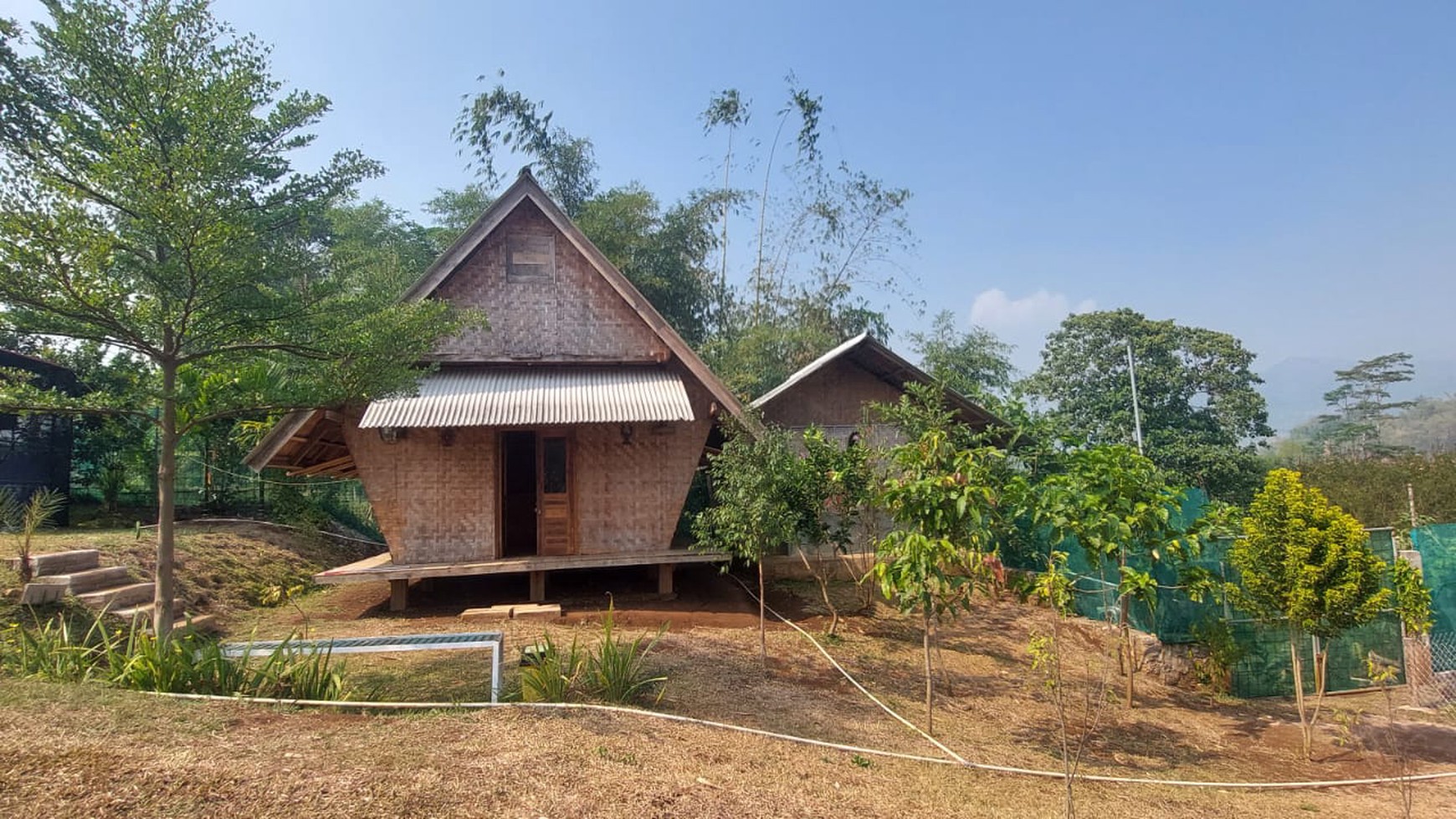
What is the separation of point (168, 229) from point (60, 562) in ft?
17.6

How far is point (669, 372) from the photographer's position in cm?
1081

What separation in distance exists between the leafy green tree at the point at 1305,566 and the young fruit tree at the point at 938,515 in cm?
288

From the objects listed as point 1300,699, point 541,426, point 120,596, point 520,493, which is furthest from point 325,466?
point 1300,699

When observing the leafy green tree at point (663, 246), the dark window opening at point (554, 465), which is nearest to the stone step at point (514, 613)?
the dark window opening at point (554, 465)

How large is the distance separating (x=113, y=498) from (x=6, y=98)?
11892 mm

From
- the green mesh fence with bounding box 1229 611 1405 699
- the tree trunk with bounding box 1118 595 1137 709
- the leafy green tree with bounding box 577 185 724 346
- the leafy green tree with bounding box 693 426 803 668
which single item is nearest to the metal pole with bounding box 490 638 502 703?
the leafy green tree with bounding box 693 426 803 668

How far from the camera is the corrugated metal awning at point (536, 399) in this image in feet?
29.7

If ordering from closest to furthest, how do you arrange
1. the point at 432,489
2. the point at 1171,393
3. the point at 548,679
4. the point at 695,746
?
the point at 695,746, the point at 548,679, the point at 432,489, the point at 1171,393

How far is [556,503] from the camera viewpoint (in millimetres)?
10375

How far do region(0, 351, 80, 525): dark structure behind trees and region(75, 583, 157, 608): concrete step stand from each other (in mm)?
5966

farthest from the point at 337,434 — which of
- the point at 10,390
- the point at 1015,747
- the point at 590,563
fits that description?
the point at 1015,747

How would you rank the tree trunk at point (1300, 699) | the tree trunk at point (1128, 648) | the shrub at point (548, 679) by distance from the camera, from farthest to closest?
the tree trunk at point (1128, 648), the tree trunk at point (1300, 699), the shrub at point (548, 679)

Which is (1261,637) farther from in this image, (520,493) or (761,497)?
(520,493)

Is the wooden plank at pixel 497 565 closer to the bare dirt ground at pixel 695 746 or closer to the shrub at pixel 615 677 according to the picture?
the bare dirt ground at pixel 695 746
